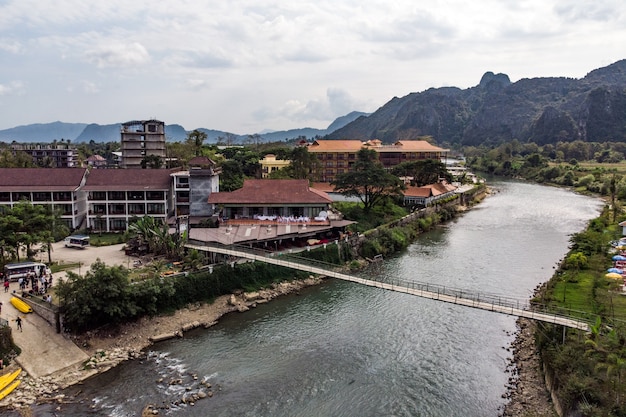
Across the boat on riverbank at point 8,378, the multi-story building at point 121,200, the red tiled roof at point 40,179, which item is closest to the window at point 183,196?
the multi-story building at point 121,200

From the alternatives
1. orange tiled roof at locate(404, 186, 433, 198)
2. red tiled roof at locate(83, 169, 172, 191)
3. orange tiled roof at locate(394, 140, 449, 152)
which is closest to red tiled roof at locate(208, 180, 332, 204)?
red tiled roof at locate(83, 169, 172, 191)

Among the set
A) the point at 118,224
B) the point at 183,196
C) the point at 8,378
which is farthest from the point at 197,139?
the point at 8,378

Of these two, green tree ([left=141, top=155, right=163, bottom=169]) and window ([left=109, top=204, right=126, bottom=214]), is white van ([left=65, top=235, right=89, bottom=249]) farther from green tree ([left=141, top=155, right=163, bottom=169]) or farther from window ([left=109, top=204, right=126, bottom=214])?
green tree ([left=141, top=155, right=163, bottom=169])

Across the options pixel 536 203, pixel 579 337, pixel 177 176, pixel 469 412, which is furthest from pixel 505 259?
pixel 536 203

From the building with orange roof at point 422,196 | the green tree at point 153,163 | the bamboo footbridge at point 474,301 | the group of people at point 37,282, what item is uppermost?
the green tree at point 153,163

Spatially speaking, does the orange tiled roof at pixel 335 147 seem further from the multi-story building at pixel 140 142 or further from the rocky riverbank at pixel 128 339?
the rocky riverbank at pixel 128 339

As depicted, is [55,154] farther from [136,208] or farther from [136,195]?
[136,208]
